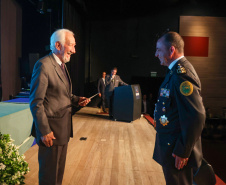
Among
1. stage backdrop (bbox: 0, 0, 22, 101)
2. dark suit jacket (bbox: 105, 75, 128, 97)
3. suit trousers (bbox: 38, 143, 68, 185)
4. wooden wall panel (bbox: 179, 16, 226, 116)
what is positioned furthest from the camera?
wooden wall panel (bbox: 179, 16, 226, 116)

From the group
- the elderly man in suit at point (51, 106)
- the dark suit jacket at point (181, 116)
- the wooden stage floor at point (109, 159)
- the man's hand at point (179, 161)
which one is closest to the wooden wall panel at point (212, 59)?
the wooden stage floor at point (109, 159)

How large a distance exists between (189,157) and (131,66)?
824cm

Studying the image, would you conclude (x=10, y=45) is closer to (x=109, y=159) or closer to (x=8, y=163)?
(x=109, y=159)

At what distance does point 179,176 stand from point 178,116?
1.16 ft

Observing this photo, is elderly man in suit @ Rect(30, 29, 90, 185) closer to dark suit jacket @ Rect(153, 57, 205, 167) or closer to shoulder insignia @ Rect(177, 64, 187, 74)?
dark suit jacket @ Rect(153, 57, 205, 167)

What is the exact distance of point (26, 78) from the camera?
5.77 meters

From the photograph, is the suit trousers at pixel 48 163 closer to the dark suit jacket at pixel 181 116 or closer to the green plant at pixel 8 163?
the green plant at pixel 8 163

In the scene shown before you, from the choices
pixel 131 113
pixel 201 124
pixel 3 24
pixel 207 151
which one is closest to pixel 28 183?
pixel 201 124

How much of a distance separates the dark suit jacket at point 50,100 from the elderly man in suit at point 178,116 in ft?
2.32

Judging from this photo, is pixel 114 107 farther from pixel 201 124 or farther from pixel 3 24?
pixel 201 124

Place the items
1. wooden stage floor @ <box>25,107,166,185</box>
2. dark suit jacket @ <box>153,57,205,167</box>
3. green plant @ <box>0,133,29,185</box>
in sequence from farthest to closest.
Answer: wooden stage floor @ <box>25,107,166,185</box>, green plant @ <box>0,133,29,185</box>, dark suit jacket @ <box>153,57,205,167</box>

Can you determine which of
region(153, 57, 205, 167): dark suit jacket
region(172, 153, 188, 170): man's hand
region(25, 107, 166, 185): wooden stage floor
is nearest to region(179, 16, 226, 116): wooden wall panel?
region(25, 107, 166, 185): wooden stage floor

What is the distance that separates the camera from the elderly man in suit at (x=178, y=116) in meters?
1.18

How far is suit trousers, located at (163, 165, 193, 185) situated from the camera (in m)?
1.29
